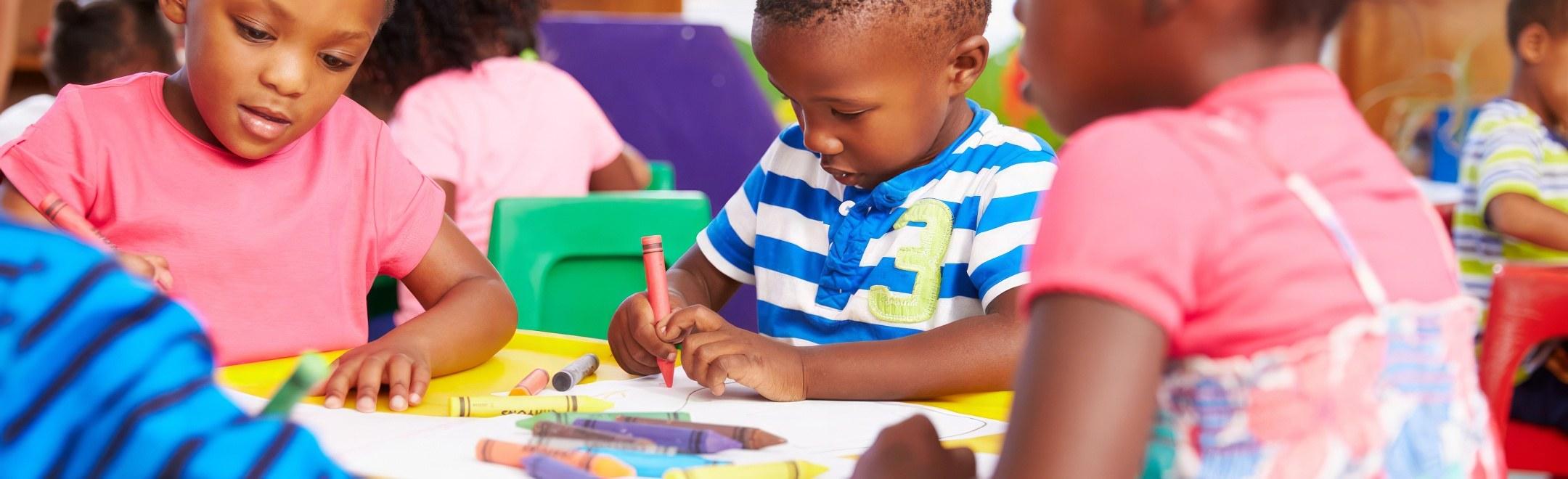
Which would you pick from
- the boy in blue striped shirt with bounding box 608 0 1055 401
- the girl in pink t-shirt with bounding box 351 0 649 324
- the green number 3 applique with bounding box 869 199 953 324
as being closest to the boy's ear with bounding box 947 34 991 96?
the boy in blue striped shirt with bounding box 608 0 1055 401

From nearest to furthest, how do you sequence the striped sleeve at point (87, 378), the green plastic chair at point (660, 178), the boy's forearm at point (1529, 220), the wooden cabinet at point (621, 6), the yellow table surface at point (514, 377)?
the striped sleeve at point (87, 378)
the yellow table surface at point (514, 377)
the boy's forearm at point (1529, 220)
the green plastic chair at point (660, 178)
the wooden cabinet at point (621, 6)

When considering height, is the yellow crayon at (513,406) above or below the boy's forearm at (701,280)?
above

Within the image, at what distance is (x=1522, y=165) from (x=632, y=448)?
6.11 ft

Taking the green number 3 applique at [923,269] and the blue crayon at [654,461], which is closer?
the blue crayon at [654,461]

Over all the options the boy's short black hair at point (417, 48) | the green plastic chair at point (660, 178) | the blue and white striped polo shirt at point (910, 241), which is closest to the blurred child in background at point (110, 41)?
the boy's short black hair at point (417, 48)

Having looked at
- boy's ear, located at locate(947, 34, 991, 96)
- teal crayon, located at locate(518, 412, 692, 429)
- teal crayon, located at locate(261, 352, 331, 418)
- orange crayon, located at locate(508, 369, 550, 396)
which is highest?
boy's ear, located at locate(947, 34, 991, 96)

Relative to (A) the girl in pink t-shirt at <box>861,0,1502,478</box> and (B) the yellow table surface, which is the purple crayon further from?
(A) the girl in pink t-shirt at <box>861,0,1502,478</box>

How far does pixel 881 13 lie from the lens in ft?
3.60

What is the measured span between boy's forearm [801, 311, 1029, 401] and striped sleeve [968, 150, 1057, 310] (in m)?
0.05

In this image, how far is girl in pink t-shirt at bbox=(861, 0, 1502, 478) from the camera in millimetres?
481

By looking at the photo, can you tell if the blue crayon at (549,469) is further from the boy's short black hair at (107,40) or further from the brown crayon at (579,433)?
the boy's short black hair at (107,40)

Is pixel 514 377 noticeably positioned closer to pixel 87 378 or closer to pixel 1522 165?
pixel 87 378

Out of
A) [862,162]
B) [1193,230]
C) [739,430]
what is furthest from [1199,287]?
[862,162]

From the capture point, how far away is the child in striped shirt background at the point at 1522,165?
2090mm
